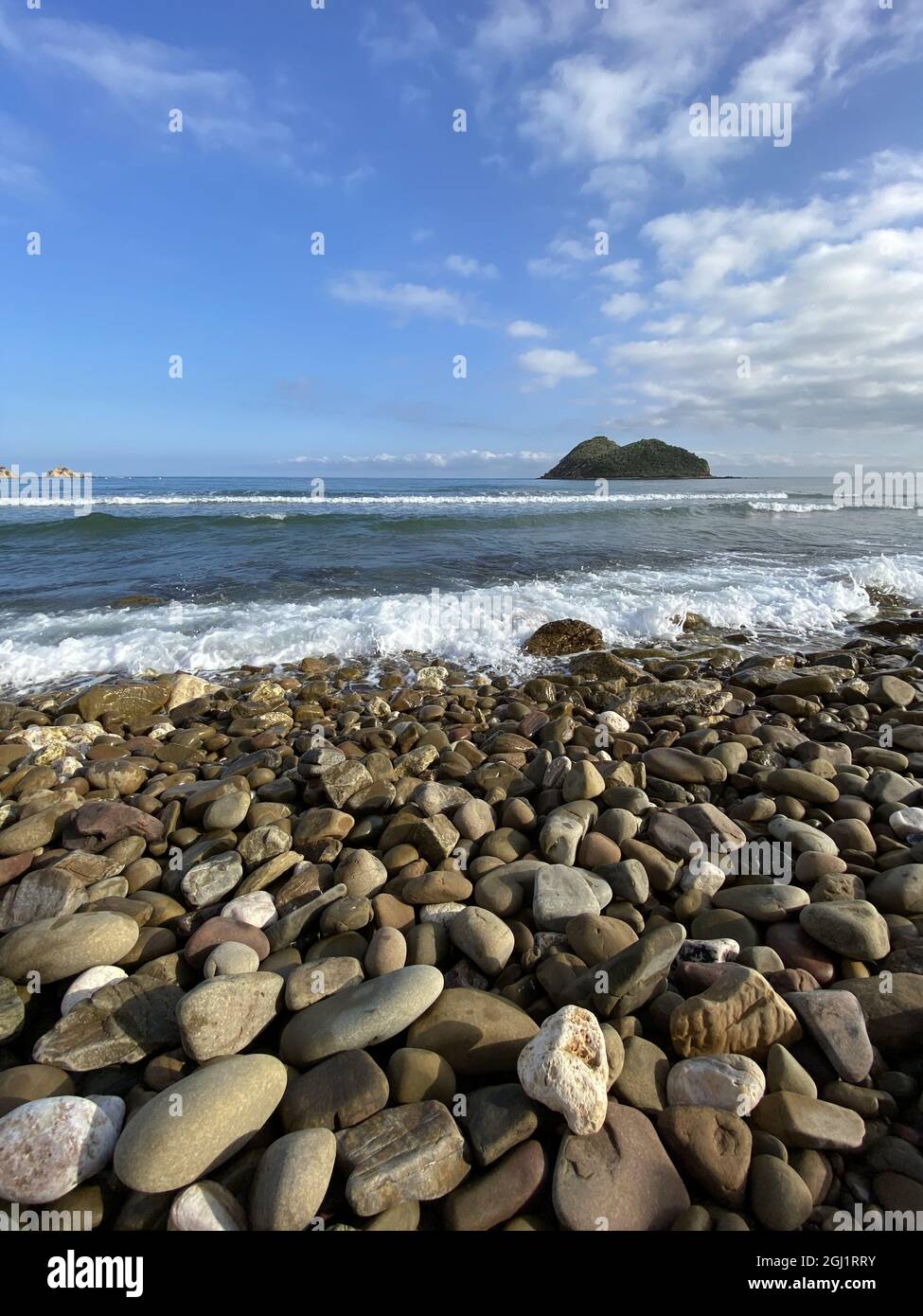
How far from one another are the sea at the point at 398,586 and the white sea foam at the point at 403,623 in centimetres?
3

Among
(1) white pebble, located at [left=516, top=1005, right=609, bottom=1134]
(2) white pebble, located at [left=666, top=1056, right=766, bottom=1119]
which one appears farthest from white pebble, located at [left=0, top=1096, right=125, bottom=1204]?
(2) white pebble, located at [left=666, top=1056, right=766, bottom=1119]

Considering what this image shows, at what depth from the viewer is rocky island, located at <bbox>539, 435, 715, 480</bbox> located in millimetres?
80375

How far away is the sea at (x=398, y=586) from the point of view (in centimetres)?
753

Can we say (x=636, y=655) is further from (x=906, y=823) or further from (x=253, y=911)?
(x=253, y=911)

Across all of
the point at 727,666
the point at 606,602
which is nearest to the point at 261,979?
the point at 727,666

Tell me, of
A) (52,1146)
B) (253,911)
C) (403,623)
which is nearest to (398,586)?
(403,623)

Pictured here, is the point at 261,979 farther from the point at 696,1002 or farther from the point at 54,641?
the point at 54,641

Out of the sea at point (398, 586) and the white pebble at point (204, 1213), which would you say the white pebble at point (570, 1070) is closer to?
the white pebble at point (204, 1213)

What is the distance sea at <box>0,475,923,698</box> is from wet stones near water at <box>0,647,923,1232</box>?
11.3 ft

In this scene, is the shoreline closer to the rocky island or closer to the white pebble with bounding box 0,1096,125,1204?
the white pebble with bounding box 0,1096,125,1204

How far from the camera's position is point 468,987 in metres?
2.20

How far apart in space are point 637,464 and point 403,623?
82.3 meters

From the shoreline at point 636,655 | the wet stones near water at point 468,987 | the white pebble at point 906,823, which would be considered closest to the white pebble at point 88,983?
the wet stones near water at point 468,987
